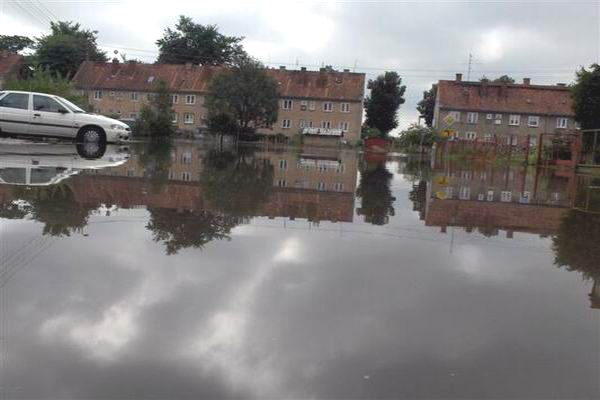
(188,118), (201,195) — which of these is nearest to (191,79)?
(188,118)

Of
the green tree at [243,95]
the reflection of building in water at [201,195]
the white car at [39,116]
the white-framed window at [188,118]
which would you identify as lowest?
the reflection of building in water at [201,195]

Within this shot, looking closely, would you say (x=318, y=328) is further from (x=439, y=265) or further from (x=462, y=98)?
(x=462, y=98)

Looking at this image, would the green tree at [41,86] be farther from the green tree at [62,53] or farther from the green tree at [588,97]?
the green tree at [62,53]

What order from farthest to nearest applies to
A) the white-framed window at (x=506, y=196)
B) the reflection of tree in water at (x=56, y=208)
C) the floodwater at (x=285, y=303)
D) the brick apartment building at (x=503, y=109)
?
the brick apartment building at (x=503, y=109) → the white-framed window at (x=506, y=196) → the reflection of tree in water at (x=56, y=208) → the floodwater at (x=285, y=303)

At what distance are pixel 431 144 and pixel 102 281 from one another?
41.0 metres

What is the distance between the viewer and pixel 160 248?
5.25 metres

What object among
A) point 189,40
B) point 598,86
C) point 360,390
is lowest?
point 360,390

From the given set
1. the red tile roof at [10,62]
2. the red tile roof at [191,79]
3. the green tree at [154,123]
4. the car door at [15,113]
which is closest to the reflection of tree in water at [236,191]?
the car door at [15,113]

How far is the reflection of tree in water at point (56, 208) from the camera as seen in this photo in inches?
231

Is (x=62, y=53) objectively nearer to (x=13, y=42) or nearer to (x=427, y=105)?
(x=13, y=42)

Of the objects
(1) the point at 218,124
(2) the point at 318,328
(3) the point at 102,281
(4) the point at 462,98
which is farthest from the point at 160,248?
(4) the point at 462,98

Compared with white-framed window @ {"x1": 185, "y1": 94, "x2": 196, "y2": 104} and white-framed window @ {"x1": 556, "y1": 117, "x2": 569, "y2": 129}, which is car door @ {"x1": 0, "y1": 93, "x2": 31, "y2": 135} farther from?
white-framed window @ {"x1": 556, "y1": 117, "x2": 569, "y2": 129}

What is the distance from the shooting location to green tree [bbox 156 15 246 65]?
90.3 metres

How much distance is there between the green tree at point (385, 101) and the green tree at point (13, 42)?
59.7 metres
